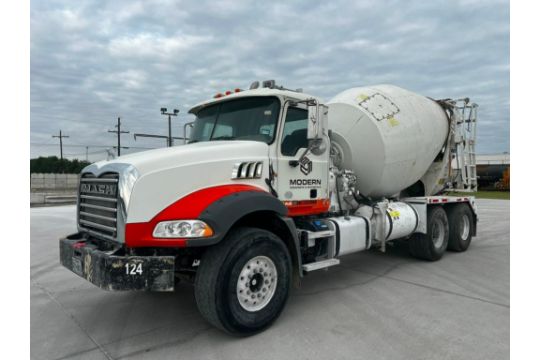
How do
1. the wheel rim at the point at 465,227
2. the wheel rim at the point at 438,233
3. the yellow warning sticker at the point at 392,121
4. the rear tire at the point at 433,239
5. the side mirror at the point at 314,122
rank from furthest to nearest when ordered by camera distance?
the wheel rim at the point at 465,227 → the wheel rim at the point at 438,233 → the rear tire at the point at 433,239 → the yellow warning sticker at the point at 392,121 → the side mirror at the point at 314,122

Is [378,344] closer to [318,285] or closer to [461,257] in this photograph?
[318,285]

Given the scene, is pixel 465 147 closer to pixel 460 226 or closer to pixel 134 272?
pixel 460 226

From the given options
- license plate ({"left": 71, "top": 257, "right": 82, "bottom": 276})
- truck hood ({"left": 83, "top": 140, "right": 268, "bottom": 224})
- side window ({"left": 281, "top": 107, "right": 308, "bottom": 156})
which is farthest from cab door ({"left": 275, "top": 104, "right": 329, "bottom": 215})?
license plate ({"left": 71, "top": 257, "right": 82, "bottom": 276})

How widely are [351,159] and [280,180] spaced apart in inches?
89.6

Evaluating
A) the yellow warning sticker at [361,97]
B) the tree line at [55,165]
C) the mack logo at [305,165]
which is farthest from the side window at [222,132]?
the tree line at [55,165]

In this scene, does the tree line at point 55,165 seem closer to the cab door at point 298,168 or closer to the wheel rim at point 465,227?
the wheel rim at point 465,227

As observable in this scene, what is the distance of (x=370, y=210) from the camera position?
6648mm

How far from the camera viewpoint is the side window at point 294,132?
5.02 m

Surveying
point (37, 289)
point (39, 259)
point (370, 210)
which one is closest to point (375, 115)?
point (370, 210)

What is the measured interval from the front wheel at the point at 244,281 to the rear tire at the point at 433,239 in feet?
13.5

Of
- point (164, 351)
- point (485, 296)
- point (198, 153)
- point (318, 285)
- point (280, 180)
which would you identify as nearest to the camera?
point (164, 351)

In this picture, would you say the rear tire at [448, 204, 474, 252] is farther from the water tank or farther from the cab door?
the cab door

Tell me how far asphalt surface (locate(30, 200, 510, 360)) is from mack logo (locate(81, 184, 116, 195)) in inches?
62.2

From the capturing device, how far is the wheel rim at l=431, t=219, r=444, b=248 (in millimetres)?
7891
